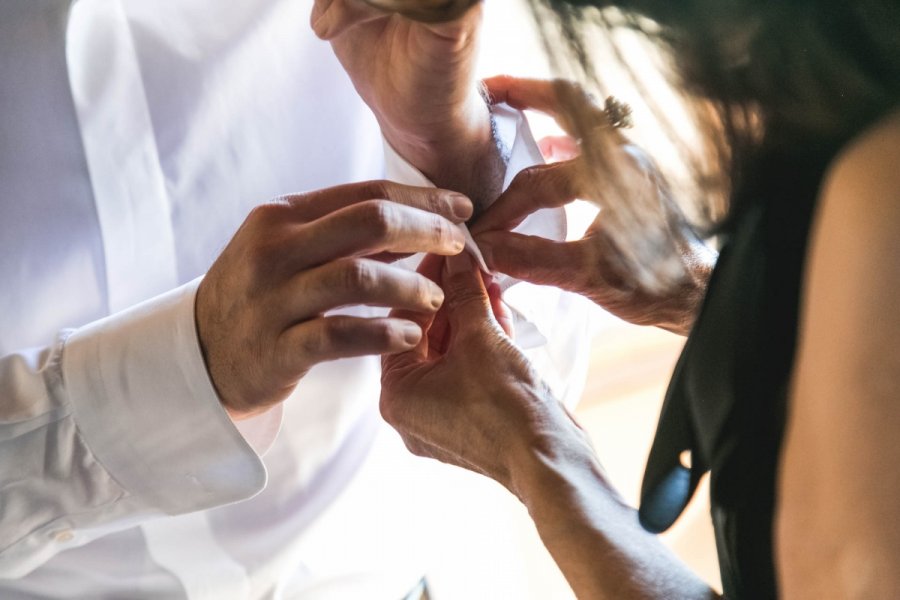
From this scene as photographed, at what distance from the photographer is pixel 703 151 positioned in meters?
0.42

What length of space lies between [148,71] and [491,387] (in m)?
0.40

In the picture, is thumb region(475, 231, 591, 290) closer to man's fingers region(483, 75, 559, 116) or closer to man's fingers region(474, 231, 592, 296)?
man's fingers region(474, 231, 592, 296)

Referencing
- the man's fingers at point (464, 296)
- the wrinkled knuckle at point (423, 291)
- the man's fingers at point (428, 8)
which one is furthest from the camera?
the man's fingers at point (464, 296)

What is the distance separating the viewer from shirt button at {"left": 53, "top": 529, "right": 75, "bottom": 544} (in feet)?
1.97

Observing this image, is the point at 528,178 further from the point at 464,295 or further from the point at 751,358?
the point at 751,358

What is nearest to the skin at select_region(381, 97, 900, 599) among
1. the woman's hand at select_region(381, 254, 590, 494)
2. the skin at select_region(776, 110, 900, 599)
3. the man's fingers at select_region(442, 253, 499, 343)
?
the skin at select_region(776, 110, 900, 599)

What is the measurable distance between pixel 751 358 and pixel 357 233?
249 mm

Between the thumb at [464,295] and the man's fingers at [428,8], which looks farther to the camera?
the thumb at [464,295]

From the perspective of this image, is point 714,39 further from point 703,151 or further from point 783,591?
point 783,591

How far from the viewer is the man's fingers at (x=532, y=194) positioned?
70 cm

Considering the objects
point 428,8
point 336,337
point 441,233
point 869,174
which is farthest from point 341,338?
point 869,174

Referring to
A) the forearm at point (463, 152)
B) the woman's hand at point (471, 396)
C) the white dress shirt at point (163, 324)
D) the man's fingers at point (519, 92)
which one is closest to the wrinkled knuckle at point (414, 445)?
the woman's hand at point (471, 396)

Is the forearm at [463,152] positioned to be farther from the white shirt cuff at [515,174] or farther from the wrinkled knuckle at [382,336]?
the wrinkled knuckle at [382,336]

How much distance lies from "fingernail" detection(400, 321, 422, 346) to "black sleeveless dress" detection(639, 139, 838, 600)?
6.7 inches
